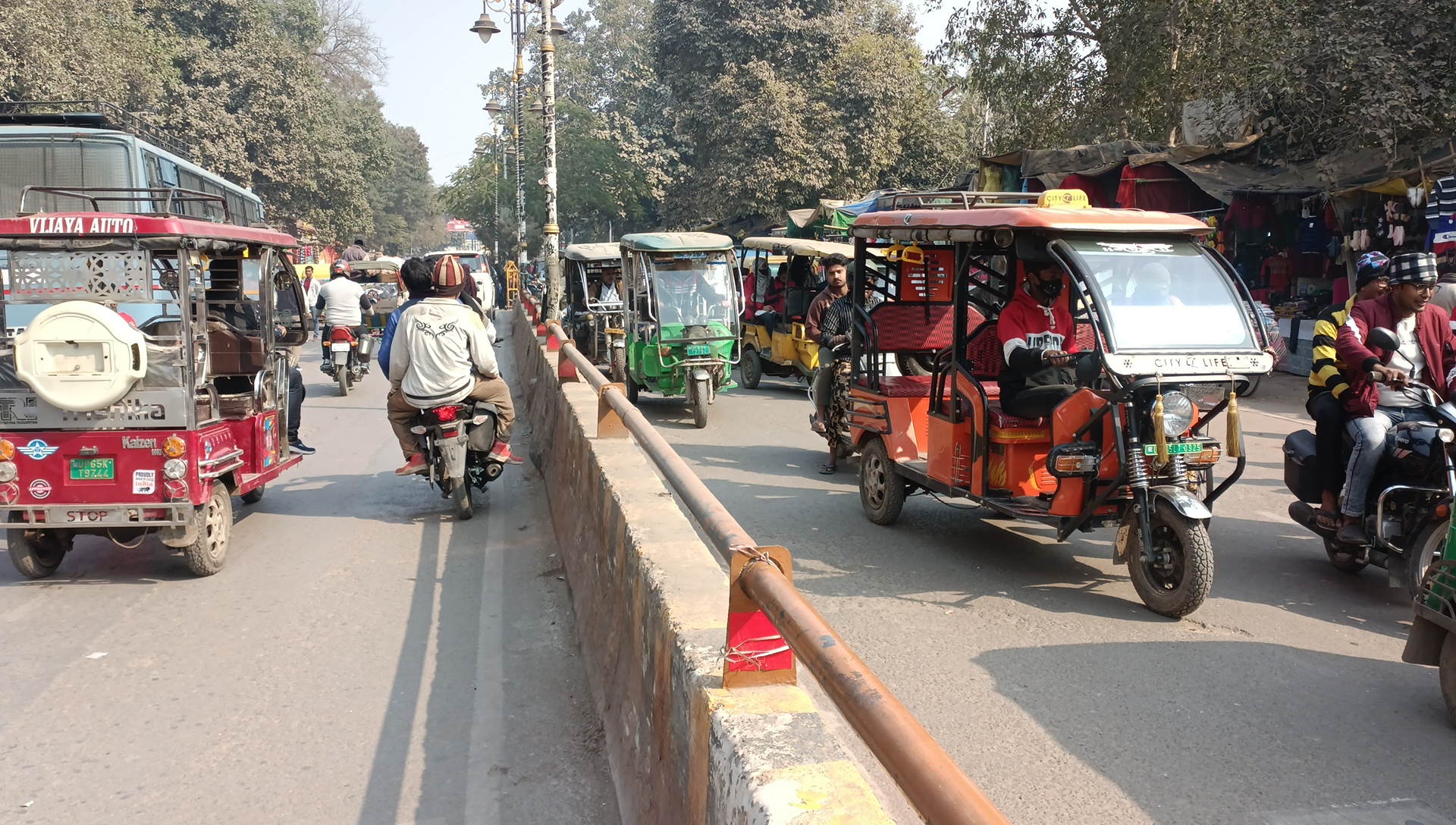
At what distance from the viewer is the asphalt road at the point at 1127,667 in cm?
395

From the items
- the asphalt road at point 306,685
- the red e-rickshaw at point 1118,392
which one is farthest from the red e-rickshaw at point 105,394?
the red e-rickshaw at point 1118,392

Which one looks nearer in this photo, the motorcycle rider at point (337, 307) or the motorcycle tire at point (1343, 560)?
the motorcycle tire at point (1343, 560)

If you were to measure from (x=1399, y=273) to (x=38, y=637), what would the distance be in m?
7.69

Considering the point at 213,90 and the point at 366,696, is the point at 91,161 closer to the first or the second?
the point at 366,696

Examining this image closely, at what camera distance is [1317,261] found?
57.6 ft

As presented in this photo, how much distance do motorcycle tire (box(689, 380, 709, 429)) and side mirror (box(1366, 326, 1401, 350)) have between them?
7.78 meters

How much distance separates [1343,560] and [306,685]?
597 centimetres

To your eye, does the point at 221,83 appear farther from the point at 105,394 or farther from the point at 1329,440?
the point at 1329,440

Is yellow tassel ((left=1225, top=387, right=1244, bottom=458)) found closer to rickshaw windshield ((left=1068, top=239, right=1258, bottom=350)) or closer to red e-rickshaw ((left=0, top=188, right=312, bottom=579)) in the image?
rickshaw windshield ((left=1068, top=239, right=1258, bottom=350))

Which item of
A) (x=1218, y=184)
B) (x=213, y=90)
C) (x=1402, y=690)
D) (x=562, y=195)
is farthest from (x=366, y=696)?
(x=562, y=195)

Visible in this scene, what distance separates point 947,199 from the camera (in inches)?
314

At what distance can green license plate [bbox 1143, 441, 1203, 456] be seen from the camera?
5.77 metres

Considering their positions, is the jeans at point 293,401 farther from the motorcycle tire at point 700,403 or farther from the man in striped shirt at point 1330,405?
the man in striped shirt at point 1330,405

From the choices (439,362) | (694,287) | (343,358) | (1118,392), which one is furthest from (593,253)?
(1118,392)
